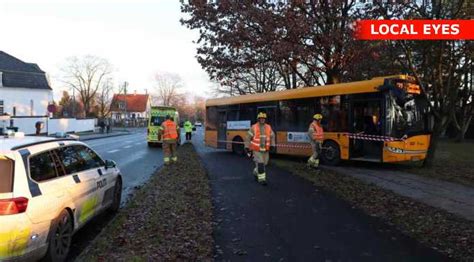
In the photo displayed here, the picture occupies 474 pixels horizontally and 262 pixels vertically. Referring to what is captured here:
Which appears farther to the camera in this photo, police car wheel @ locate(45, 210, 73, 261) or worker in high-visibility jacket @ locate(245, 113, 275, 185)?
worker in high-visibility jacket @ locate(245, 113, 275, 185)

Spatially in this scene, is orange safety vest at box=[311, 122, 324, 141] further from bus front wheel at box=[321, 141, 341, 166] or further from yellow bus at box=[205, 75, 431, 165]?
bus front wheel at box=[321, 141, 341, 166]

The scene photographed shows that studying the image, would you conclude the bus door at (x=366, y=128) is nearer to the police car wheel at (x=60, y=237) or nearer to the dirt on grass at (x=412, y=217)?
the dirt on grass at (x=412, y=217)

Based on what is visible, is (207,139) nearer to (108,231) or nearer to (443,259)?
(108,231)

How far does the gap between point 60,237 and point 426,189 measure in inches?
334

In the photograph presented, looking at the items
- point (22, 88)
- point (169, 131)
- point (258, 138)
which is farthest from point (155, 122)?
point (22, 88)

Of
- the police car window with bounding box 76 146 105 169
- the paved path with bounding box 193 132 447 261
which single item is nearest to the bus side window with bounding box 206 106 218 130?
the paved path with bounding box 193 132 447 261

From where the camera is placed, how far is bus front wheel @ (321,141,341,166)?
17866 mm

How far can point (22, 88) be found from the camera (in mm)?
63250

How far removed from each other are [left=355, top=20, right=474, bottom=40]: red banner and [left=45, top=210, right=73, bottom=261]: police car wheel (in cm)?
1099

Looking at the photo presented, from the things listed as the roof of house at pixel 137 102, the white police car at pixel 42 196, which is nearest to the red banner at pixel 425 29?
the white police car at pixel 42 196

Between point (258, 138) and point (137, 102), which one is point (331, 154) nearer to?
point (258, 138)

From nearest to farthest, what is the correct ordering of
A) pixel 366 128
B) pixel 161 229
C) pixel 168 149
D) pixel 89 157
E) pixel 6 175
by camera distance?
pixel 6 175, pixel 161 229, pixel 89 157, pixel 366 128, pixel 168 149

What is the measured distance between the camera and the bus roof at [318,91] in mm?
16688

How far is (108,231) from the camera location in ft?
24.8
